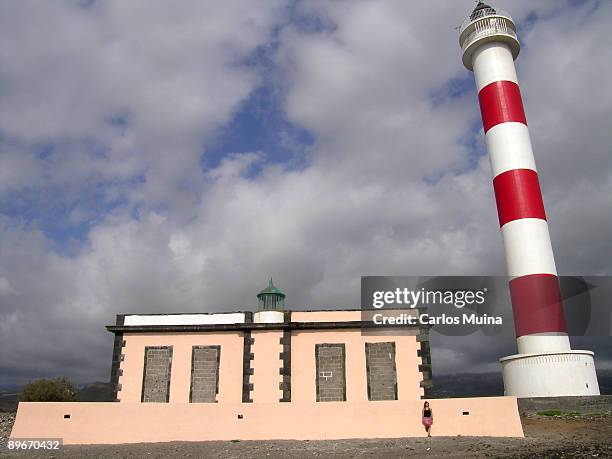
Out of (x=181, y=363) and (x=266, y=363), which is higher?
(x=181, y=363)

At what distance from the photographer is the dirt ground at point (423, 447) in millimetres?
11727

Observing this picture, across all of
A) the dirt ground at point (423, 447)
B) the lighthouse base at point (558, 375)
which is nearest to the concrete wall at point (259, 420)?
the dirt ground at point (423, 447)

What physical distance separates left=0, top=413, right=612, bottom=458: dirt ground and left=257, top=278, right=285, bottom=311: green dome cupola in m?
7.03

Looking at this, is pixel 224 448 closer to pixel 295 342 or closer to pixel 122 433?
pixel 122 433

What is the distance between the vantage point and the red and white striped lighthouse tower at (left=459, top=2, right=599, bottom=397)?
1636cm

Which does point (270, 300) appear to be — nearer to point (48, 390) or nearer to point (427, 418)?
point (427, 418)

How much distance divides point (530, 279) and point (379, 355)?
6.22 metres

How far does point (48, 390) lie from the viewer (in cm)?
3347

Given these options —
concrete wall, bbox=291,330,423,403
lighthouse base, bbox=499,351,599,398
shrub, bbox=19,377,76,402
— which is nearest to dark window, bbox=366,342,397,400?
concrete wall, bbox=291,330,423,403

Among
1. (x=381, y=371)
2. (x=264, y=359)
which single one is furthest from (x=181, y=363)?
(x=381, y=371)

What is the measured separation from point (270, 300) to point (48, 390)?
2190 centimetres

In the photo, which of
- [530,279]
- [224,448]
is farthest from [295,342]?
[530,279]

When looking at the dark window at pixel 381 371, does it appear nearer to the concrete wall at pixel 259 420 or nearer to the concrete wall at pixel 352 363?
the concrete wall at pixel 352 363

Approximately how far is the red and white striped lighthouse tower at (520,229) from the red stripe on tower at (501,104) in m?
0.04
